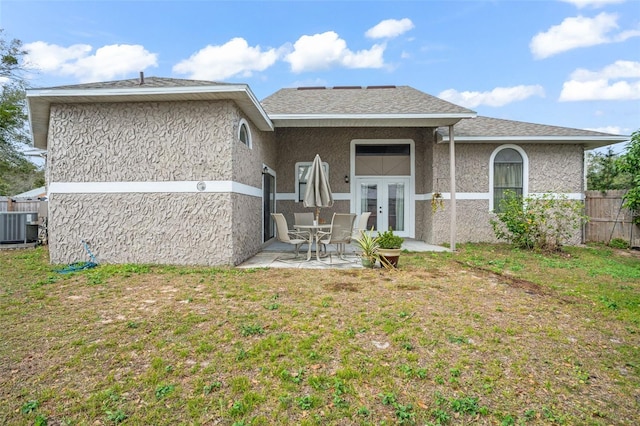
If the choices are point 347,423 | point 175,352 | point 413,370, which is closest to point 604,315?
point 413,370

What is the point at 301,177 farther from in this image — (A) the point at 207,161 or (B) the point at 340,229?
(A) the point at 207,161

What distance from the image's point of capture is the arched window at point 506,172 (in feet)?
32.9

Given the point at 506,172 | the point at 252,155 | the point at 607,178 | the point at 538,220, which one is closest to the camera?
the point at 252,155

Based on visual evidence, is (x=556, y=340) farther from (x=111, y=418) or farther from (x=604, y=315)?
(x=111, y=418)

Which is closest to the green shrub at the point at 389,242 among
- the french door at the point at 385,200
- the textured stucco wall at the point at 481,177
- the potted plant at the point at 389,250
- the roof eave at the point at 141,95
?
the potted plant at the point at 389,250

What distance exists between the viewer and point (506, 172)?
10.0m

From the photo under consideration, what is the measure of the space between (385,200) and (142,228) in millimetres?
7767

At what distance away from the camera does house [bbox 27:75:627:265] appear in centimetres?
651

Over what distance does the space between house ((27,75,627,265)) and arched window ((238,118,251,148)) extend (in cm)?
2

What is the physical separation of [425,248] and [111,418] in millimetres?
8325

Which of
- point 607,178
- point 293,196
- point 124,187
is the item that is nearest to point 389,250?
point 293,196

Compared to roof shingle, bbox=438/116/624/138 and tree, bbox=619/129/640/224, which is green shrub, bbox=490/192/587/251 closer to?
tree, bbox=619/129/640/224

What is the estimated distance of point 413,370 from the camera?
2680 mm

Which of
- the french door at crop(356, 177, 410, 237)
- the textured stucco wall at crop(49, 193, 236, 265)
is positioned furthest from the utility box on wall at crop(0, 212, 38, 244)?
the french door at crop(356, 177, 410, 237)
